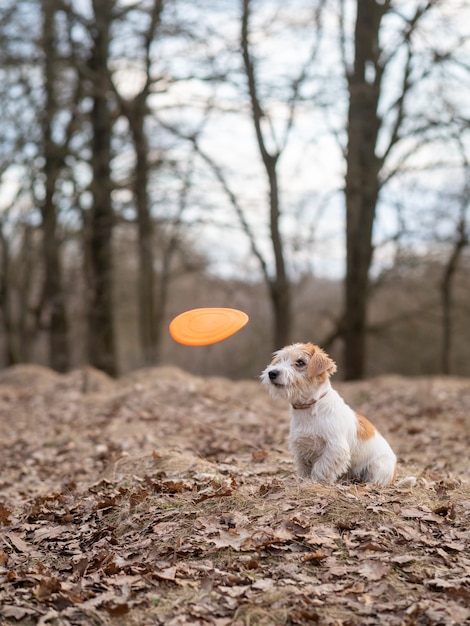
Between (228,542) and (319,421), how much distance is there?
137cm

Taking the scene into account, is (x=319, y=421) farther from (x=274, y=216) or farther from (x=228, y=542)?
(x=274, y=216)

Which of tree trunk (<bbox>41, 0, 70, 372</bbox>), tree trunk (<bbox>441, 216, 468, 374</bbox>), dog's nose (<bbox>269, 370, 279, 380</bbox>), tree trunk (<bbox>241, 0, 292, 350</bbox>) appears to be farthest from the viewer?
tree trunk (<bbox>441, 216, 468, 374</bbox>)

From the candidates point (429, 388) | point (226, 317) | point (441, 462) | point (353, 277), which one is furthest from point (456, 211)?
point (226, 317)

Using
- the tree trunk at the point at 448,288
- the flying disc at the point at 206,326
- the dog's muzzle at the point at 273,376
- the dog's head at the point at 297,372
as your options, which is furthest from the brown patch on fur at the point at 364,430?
the tree trunk at the point at 448,288

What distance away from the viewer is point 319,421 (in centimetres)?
604

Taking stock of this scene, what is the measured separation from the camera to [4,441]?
11.3m

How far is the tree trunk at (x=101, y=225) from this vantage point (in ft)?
64.9

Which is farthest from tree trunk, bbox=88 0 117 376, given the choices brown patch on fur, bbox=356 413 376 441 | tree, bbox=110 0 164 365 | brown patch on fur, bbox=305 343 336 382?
brown patch on fur, bbox=305 343 336 382

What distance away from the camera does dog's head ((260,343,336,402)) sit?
583 centimetres

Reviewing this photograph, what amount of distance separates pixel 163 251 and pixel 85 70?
8.97 meters

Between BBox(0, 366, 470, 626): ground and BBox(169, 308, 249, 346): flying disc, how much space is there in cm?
130

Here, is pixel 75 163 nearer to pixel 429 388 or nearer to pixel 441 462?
pixel 429 388

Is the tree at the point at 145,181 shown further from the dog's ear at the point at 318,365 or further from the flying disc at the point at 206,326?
the dog's ear at the point at 318,365

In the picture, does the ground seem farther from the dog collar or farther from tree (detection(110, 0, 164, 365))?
tree (detection(110, 0, 164, 365))
